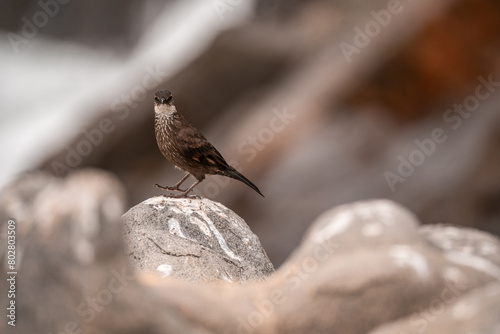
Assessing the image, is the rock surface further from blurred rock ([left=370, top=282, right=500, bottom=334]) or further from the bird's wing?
the bird's wing

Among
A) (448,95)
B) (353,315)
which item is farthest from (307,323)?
(448,95)

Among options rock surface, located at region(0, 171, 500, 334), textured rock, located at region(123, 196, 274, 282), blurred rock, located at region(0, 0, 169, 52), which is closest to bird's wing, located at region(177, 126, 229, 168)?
textured rock, located at region(123, 196, 274, 282)

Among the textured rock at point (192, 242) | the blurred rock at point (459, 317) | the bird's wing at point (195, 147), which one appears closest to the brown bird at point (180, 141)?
the bird's wing at point (195, 147)

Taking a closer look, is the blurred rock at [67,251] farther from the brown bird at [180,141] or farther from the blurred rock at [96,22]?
the blurred rock at [96,22]

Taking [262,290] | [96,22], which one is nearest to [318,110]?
[96,22]

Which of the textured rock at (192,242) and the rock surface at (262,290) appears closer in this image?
the rock surface at (262,290)

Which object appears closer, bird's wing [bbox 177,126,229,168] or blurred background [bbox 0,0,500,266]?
bird's wing [bbox 177,126,229,168]
